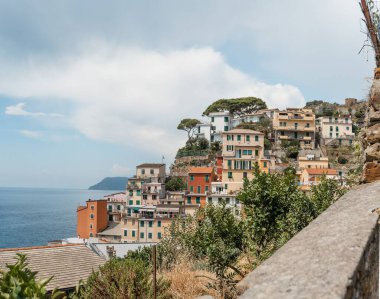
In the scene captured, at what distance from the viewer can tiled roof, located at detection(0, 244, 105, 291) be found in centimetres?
1949

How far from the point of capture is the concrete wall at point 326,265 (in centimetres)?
203

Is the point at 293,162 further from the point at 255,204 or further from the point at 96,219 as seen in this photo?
the point at 255,204

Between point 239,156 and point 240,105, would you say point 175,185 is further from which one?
point 240,105

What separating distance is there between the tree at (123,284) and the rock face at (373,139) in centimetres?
582

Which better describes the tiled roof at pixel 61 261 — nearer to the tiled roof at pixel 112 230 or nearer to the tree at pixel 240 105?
the tiled roof at pixel 112 230

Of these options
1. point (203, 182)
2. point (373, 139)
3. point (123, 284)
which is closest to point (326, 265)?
point (373, 139)

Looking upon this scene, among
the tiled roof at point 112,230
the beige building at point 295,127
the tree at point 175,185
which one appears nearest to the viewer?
the tiled roof at point 112,230

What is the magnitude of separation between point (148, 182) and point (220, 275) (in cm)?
5802

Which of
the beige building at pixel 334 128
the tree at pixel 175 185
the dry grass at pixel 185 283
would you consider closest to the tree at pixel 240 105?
the beige building at pixel 334 128

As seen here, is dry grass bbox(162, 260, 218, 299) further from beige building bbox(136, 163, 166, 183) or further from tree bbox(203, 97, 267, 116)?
tree bbox(203, 97, 267, 116)

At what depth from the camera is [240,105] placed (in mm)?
90812

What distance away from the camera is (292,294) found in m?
1.97

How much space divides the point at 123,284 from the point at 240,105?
84041mm

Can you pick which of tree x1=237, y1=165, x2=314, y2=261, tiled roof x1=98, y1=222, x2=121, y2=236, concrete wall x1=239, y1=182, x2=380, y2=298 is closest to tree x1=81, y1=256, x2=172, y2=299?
tree x1=237, y1=165, x2=314, y2=261
